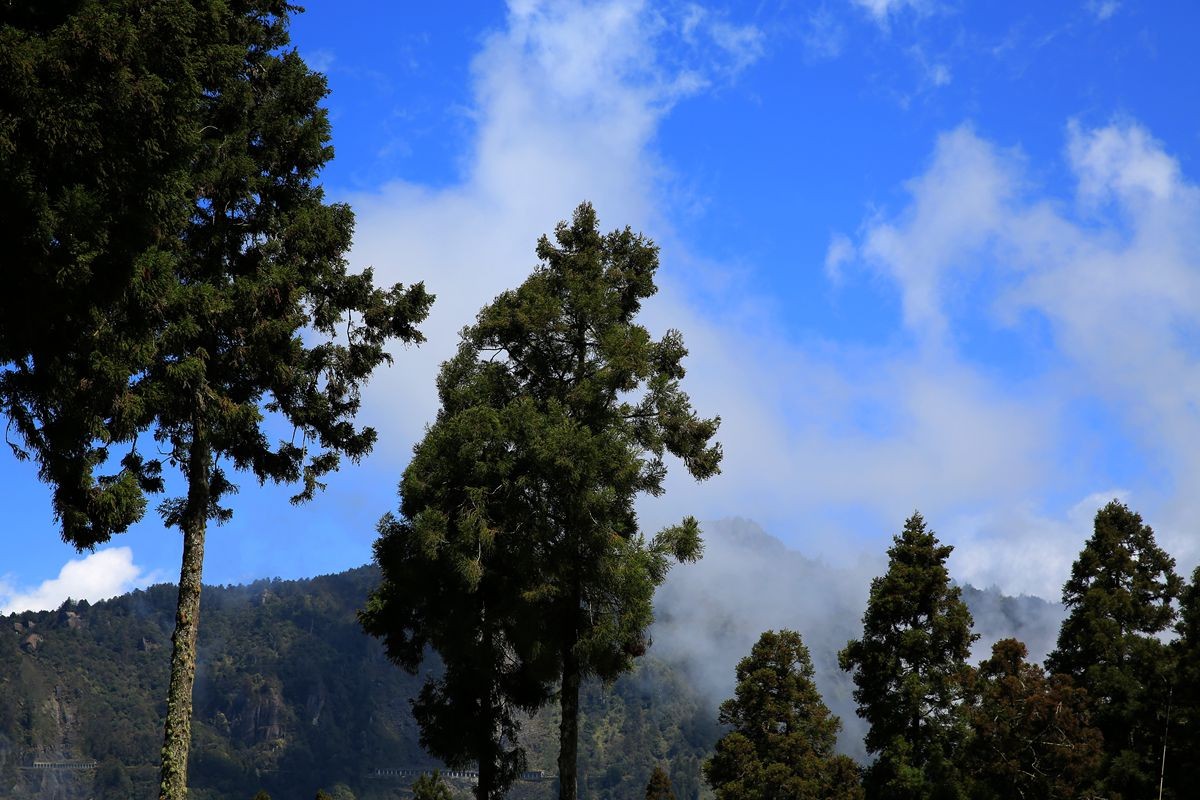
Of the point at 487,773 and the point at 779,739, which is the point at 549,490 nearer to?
the point at 487,773

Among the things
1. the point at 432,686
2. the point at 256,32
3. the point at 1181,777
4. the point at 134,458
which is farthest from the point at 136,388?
the point at 1181,777

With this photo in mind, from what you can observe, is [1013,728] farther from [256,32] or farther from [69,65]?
[69,65]

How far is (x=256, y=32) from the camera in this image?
24391mm

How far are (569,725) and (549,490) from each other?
5340 millimetres

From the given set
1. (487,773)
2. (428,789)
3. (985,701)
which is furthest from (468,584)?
(985,701)

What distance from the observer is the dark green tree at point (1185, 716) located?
44250mm

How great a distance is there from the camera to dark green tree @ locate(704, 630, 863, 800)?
151ft

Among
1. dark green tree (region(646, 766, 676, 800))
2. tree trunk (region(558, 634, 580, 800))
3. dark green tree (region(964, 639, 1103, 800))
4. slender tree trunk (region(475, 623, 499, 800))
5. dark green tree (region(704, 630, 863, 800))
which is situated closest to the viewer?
tree trunk (region(558, 634, 580, 800))

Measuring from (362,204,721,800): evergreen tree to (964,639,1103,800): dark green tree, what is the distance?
17769 millimetres

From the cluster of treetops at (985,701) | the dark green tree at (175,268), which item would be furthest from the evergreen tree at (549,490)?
the cluster of treetops at (985,701)

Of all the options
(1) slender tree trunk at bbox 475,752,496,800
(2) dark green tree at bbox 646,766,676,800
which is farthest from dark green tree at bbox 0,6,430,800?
(2) dark green tree at bbox 646,766,676,800

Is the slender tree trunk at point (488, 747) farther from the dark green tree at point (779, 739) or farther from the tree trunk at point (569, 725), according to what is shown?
the dark green tree at point (779, 739)

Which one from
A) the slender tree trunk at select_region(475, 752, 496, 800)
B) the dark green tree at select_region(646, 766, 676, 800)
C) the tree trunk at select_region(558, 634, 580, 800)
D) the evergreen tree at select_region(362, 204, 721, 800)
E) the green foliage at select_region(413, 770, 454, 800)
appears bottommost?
the dark green tree at select_region(646, 766, 676, 800)

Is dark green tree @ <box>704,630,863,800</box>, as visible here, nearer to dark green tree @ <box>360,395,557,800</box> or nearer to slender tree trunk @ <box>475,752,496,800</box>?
dark green tree @ <box>360,395,557,800</box>
